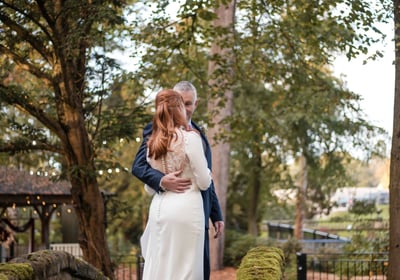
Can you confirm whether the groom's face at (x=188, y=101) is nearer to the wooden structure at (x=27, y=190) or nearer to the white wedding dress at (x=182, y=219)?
the white wedding dress at (x=182, y=219)

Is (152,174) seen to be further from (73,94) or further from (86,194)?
(86,194)

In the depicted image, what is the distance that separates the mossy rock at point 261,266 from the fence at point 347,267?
7266mm

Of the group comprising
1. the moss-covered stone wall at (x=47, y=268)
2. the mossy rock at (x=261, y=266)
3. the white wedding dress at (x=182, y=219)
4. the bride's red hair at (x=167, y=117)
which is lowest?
the moss-covered stone wall at (x=47, y=268)

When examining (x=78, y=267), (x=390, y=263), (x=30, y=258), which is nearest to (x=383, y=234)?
(x=390, y=263)

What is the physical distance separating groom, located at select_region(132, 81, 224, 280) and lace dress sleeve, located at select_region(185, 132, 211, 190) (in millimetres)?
93

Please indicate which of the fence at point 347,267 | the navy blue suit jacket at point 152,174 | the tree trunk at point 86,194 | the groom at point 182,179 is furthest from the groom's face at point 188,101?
the fence at point 347,267

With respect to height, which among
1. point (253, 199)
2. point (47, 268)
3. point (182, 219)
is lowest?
point (47, 268)

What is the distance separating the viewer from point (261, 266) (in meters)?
5.66

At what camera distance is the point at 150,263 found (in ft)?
18.1

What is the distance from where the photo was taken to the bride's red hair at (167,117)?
5.24m

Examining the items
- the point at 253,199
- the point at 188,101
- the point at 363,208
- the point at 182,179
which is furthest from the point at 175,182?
the point at 253,199

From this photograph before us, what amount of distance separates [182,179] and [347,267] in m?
13.5

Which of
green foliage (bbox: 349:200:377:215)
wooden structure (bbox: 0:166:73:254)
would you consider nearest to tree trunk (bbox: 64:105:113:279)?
wooden structure (bbox: 0:166:73:254)

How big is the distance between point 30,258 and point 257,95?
23.3m
